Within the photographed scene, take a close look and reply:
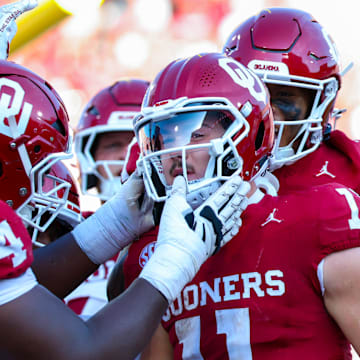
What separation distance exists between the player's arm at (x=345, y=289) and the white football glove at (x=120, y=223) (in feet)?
2.15

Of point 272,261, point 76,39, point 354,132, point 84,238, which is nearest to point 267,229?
point 272,261

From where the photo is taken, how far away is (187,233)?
5.02ft

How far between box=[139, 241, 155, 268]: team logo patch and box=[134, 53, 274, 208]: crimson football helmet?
0.21 m

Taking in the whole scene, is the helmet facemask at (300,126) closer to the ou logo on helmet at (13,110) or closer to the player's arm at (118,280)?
the player's arm at (118,280)

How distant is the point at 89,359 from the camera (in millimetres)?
1396

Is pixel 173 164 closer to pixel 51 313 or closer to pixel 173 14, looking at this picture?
pixel 51 313

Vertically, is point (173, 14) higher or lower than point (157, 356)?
lower

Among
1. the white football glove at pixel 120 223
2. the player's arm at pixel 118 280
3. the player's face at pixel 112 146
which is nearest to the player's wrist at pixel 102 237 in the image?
the white football glove at pixel 120 223

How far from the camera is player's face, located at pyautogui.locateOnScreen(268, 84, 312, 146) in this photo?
2266 mm

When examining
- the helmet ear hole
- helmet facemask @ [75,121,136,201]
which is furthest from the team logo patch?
helmet facemask @ [75,121,136,201]

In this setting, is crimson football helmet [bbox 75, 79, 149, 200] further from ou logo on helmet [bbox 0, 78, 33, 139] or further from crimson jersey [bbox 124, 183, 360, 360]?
crimson jersey [bbox 124, 183, 360, 360]

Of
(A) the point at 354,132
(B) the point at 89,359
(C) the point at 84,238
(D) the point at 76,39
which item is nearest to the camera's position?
(B) the point at 89,359

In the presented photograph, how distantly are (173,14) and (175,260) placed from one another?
12157mm

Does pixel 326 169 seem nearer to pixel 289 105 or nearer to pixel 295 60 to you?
pixel 289 105
